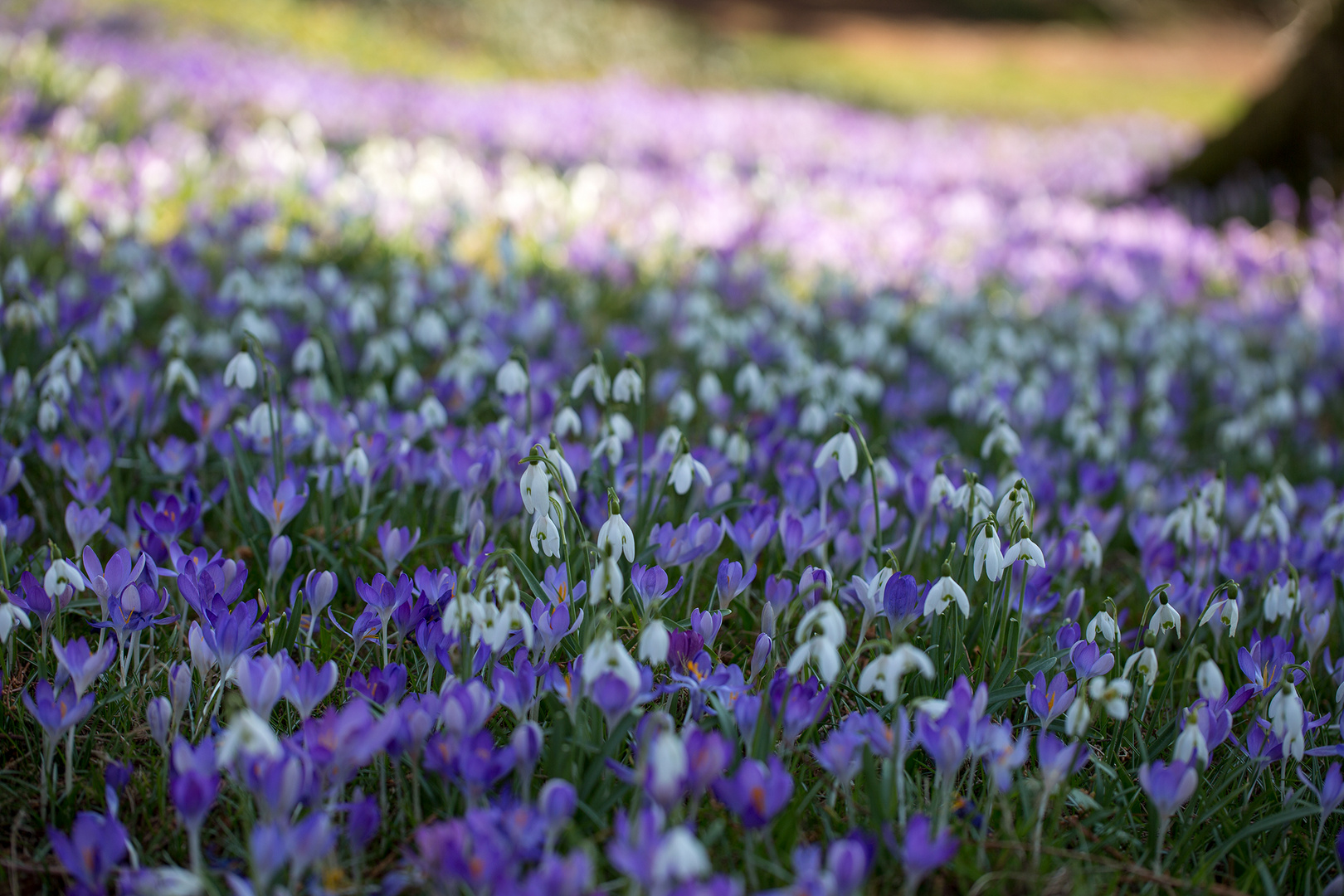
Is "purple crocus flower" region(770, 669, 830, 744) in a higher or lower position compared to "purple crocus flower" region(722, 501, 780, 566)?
lower

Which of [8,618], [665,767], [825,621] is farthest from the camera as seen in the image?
[8,618]

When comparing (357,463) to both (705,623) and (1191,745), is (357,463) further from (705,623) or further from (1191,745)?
(1191,745)

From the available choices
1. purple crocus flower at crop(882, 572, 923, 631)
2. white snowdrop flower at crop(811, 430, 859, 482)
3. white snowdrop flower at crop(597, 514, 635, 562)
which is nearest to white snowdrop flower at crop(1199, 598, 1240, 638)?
purple crocus flower at crop(882, 572, 923, 631)

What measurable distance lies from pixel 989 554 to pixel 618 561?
69cm

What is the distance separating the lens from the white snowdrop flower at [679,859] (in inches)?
49.4

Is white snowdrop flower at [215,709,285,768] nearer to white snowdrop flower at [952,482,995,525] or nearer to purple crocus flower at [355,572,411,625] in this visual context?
purple crocus flower at [355,572,411,625]

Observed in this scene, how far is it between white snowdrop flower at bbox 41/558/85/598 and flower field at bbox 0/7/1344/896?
0.20ft

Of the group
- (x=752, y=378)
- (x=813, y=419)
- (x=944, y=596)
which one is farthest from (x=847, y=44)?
(x=944, y=596)

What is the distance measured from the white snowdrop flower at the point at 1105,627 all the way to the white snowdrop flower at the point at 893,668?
50 centimetres

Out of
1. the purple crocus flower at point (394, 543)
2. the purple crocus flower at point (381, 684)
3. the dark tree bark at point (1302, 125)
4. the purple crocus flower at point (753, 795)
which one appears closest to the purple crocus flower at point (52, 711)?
the purple crocus flower at point (381, 684)

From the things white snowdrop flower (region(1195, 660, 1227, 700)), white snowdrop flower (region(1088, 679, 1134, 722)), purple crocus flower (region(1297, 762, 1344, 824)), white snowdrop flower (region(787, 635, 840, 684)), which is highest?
white snowdrop flower (region(787, 635, 840, 684))

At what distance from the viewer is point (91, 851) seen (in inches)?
54.3

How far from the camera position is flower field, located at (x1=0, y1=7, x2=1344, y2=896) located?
5.11 ft

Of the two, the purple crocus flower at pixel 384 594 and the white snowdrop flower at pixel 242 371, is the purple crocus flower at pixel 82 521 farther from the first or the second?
the purple crocus flower at pixel 384 594
